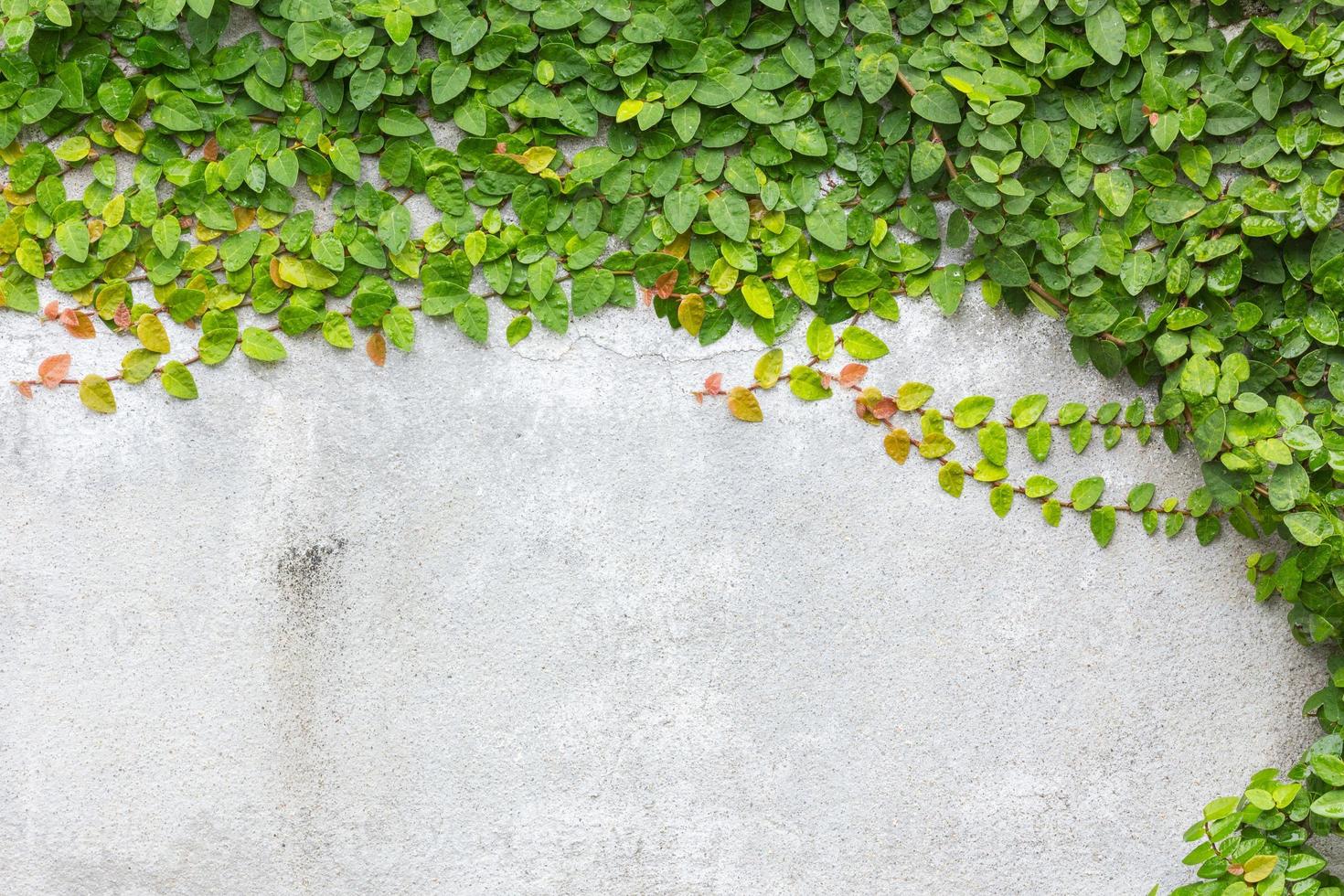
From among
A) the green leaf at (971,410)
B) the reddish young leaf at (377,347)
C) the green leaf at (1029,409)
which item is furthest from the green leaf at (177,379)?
the green leaf at (1029,409)

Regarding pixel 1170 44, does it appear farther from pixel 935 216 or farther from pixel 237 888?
pixel 237 888

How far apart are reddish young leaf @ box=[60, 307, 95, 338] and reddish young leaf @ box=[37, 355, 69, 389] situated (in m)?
0.04

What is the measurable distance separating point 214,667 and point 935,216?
1.41 metres

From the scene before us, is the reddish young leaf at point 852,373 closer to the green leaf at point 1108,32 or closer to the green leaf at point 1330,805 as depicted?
the green leaf at point 1108,32

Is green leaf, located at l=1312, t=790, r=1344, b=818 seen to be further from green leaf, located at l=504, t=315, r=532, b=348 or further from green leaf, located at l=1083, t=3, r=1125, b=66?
green leaf, located at l=504, t=315, r=532, b=348

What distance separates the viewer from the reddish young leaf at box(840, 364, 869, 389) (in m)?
1.58

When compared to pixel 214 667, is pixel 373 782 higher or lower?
lower

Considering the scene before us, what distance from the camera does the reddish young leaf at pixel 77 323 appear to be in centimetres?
153

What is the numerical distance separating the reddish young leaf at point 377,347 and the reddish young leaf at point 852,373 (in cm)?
76

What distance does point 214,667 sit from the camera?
1.57m

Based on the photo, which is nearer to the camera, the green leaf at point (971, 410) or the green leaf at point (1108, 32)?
the green leaf at point (1108, 32)

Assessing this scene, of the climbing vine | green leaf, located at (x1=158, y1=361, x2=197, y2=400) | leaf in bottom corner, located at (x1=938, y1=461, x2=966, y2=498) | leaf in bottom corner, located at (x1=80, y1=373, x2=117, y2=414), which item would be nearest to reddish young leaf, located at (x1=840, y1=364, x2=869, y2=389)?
the climbing vine

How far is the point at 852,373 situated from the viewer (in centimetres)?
158

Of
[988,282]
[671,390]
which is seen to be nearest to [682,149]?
[671,390]
